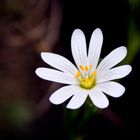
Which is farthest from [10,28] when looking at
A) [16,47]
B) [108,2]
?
[108,2]

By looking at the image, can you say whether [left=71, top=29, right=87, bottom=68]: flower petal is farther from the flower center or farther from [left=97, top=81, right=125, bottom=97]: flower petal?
[left=97, top=81, right=125, bottom=97]: flower petal

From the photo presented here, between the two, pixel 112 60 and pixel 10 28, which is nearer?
pixel 112 60

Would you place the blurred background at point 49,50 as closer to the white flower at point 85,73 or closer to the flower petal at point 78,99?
the white flower at point 85,73

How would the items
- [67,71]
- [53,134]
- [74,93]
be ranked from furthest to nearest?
[53,134], [67,71], [74,93]

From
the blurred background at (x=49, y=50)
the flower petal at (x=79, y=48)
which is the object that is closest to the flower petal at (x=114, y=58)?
the flower petal at (x=79, y=48)

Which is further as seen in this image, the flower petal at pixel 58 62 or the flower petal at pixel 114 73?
the flower petal at pixel 58 62

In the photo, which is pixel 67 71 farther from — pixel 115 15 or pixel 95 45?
pixel 115 15

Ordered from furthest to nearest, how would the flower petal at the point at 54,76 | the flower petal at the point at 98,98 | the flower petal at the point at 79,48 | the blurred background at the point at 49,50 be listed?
the blurred background at the point at 49,50, the flower petal at the point at 79,48, the flower petal at the point at 54,76, the flower petal at the point at 98,98
